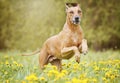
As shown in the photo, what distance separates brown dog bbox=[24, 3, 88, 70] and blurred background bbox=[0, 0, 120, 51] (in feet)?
40.1

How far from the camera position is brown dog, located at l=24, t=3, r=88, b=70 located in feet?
22.7

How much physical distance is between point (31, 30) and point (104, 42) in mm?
4182

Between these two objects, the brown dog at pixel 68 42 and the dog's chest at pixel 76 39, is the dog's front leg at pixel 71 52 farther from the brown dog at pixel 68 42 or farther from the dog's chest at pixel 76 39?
the dog's chest at pixel 76 39

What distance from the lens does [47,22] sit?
21469mm

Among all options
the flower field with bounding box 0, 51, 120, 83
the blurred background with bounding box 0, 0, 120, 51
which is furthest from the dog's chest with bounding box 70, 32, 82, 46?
the blurred background with bounding box 0, 0, 120, 51

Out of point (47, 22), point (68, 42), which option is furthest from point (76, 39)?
point (47, 22)

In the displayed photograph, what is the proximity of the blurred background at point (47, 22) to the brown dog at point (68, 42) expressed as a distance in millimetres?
12220

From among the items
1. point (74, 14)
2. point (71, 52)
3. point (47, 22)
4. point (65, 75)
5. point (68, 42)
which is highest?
point (74, 14)

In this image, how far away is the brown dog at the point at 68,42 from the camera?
692 centimetres

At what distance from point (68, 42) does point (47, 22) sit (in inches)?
568

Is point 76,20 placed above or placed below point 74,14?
below

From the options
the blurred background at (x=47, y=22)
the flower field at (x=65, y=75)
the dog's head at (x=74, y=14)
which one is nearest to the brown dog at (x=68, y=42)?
the dog's head at (x=74, y=14)

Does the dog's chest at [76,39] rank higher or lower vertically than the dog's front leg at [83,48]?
higher

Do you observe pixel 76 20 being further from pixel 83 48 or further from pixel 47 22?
pixel 47 22
